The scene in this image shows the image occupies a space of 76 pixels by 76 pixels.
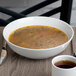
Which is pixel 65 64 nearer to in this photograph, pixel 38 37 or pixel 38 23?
pixel 38 37

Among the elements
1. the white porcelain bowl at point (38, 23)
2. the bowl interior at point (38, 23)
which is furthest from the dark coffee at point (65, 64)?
the bowl interior at point (38, 23)

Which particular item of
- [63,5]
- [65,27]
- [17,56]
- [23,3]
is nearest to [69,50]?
[65,27]

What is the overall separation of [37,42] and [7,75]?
0.58ft

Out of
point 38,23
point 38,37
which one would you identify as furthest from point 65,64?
point 38,23

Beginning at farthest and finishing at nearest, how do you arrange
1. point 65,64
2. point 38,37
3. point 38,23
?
point 38,23, point 38,37, point 65,64

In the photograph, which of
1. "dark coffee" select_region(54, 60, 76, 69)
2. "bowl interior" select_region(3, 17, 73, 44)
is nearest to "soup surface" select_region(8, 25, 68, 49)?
"bowl interior" select_region(3, 17, 73, 44)

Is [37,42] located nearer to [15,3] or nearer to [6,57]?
[6,57]

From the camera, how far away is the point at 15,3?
6.86 ft

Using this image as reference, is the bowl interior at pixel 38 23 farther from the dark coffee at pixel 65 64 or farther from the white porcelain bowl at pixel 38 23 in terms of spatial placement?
the dark coffee at pixel 65 64

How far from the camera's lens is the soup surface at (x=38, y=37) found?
91 centimetres

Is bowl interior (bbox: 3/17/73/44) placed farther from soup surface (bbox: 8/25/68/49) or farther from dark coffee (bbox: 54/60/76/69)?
dark coffee (bbox: 54/60/76/69)

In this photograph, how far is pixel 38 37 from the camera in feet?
3.15

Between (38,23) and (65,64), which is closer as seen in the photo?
(65,64)

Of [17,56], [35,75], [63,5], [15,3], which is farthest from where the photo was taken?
[15,3]
